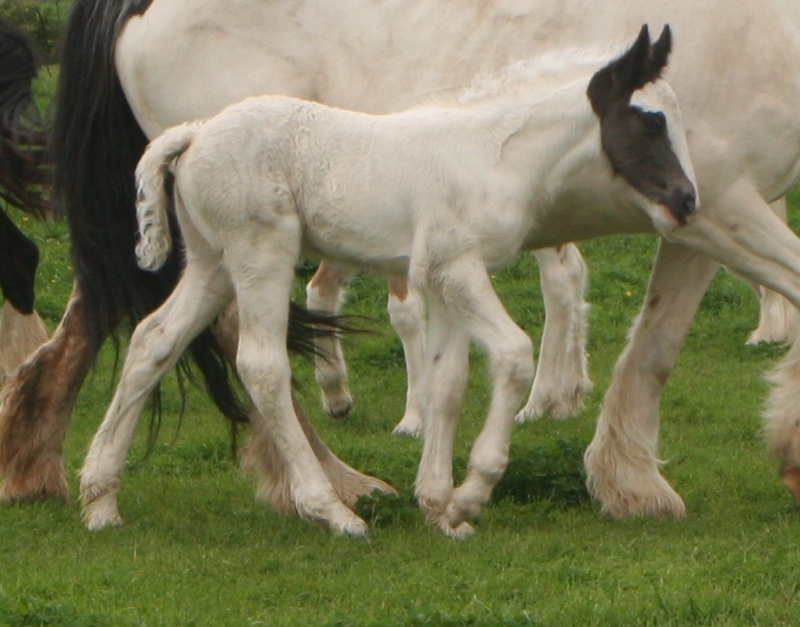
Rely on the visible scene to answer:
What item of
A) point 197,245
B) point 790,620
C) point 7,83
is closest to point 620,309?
point 7,83

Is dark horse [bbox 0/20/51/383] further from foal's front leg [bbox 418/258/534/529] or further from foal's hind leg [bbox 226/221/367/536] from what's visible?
foal's front leg [bbox 418/258/534/529]

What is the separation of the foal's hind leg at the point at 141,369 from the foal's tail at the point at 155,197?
0.26 metres

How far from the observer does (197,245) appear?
6.15 meters

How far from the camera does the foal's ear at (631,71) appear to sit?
559 centimetres

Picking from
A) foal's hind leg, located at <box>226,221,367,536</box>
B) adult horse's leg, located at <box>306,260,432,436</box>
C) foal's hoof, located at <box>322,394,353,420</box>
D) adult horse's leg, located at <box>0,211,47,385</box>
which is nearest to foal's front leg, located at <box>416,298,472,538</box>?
foal's hind leg, located at <box>226,221,367,536</box>

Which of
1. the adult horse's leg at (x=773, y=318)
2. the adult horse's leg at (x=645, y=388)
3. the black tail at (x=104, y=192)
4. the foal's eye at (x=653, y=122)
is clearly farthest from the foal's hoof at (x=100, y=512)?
the adult horse's leg at (x=773, y=318)

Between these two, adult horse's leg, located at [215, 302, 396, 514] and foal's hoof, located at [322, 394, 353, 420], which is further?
foal's hoof, located at [322, 394, 353, 420]

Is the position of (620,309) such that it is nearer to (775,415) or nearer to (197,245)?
(775,415)

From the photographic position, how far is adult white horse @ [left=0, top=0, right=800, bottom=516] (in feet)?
19.9

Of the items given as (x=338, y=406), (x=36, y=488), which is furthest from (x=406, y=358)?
(x=36, y=488)

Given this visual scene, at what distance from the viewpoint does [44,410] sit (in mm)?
6938

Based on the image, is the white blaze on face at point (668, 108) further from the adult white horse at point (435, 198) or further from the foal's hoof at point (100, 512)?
the foal's hoof at point (100, 512)

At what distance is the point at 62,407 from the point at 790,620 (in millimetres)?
3436

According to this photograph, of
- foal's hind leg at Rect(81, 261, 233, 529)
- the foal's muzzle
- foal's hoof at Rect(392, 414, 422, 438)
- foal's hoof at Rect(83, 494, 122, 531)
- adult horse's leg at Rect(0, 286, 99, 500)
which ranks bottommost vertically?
foal's hoof at Rect(392, 414, 422, 438)
